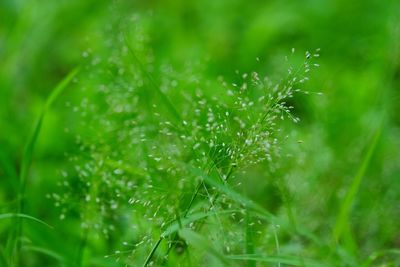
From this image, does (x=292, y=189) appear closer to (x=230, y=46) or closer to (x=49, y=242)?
(x=49, y=242)

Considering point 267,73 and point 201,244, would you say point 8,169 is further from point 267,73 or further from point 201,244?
point 267,73

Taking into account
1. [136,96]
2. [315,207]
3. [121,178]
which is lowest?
[315,207]

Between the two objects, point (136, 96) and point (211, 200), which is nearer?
point (211, 200)

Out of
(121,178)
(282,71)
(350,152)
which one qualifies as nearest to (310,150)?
(350,152)

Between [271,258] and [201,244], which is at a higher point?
[201,244]

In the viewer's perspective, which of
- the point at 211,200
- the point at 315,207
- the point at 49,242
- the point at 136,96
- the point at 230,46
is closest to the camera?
the point at 211,200

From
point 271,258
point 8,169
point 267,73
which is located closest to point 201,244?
point 271,258

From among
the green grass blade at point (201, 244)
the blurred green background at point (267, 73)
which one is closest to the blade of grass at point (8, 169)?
the blurred green background at point (267, 73)

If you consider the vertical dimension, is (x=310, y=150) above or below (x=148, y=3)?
below
